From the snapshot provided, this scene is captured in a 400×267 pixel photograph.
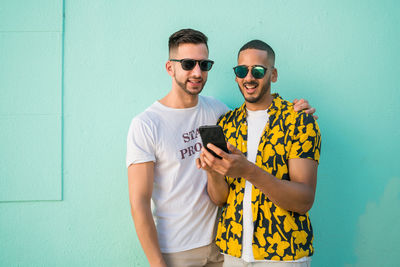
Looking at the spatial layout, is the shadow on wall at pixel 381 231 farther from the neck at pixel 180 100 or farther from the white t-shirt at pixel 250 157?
the neck at pixel 180 100

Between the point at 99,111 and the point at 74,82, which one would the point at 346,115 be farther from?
the point at 74,82

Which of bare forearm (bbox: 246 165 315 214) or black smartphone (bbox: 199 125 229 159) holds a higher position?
black smartphone (bbox: 199 125 229 159)

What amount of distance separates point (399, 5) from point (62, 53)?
10.7ft

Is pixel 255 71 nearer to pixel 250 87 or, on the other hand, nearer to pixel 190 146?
pixel 250 87

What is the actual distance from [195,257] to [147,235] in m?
0.46

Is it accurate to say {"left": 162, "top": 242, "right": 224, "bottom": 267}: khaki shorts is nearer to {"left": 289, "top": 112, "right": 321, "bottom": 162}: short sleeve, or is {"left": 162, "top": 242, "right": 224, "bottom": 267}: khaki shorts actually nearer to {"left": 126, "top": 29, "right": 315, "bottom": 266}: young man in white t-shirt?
{"left": 126, "top": 29, "right": 315, "bottom": 266}: young man in white t-shirt

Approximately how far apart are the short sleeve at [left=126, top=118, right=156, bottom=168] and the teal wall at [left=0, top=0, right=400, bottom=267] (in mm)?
547

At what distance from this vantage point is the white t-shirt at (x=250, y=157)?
2.07 metres

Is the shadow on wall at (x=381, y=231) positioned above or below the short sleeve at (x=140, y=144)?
below

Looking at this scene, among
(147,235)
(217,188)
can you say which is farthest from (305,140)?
(147,235)

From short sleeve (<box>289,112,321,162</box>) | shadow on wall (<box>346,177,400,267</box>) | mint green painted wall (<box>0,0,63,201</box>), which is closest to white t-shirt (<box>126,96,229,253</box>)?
short sleeve (<box>289,112,321,162</box>)

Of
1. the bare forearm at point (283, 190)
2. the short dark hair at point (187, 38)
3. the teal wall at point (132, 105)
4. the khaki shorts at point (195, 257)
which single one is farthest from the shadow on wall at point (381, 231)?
the short dark hair at point (187, 38)

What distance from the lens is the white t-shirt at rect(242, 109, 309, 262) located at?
2066mm

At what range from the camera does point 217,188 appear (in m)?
2.24
